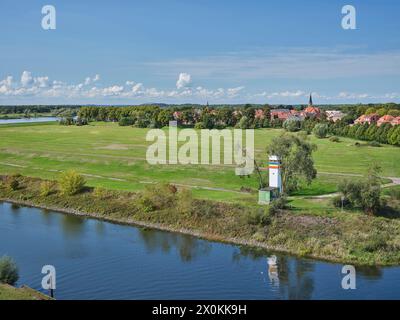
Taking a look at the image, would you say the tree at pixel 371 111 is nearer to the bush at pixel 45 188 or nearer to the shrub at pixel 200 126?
the shrub at pixel 200 126

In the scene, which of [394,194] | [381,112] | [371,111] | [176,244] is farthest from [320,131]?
[176,244]

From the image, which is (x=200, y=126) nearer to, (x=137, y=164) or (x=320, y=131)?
(x=320, y=131)

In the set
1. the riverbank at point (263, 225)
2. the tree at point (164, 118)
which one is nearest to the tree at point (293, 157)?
the riverbank at point (263, 225)

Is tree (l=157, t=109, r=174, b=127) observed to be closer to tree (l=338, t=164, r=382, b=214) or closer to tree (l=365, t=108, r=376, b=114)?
tree (l=365, t=108, r=376, b=114)

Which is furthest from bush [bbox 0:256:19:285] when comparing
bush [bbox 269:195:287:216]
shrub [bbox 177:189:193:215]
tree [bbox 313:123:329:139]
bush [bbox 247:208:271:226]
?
tree [bbox 313:123:329:139]

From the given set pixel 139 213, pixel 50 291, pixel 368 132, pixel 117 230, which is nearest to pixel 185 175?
pixel 139 213

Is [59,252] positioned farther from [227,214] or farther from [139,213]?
[227,214]
